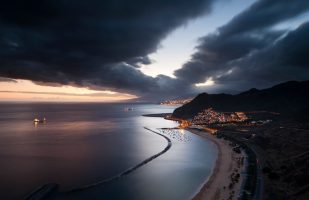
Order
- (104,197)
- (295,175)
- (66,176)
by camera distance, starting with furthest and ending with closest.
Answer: (66,176), (295,175), (104,197)

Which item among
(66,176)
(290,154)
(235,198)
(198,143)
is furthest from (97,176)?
(198,143)

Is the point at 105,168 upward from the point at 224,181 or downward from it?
upward

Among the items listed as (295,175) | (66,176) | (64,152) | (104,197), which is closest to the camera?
(104,197)

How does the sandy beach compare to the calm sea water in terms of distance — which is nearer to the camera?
the sandy beach

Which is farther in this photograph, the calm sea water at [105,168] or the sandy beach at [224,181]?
the calm sea water at [105,168]

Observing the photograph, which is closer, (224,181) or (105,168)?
(224,181)

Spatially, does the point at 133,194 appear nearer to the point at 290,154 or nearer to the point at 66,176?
the point at 66,176

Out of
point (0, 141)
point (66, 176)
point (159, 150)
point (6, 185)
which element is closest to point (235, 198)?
point (66, 176)

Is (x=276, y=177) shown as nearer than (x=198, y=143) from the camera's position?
Yes
